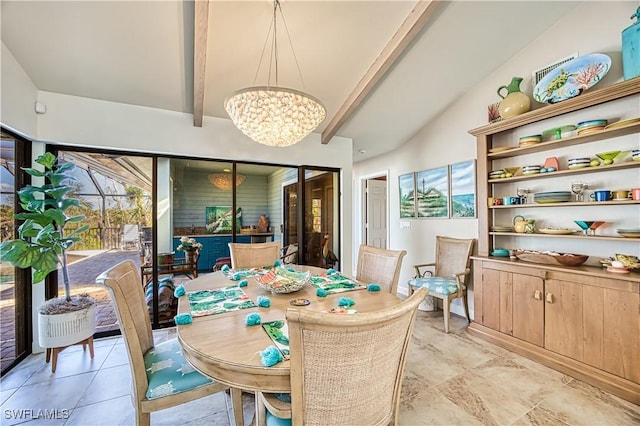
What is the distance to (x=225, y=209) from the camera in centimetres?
406

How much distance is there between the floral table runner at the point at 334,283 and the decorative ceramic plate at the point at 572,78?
255cm

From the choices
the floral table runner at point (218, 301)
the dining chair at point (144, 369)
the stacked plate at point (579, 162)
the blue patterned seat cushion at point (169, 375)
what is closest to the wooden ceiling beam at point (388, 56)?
the stacked plate at point (579, 162)

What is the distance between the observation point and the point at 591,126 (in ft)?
7.55

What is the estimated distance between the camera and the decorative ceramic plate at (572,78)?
2285 mm

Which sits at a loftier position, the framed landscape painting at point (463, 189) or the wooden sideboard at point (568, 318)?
the framed landscape painting at point (463, 189)

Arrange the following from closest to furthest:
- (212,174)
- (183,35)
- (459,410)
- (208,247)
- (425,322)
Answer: (459,410), (183,35), (425,322), (212,174), (208,247)

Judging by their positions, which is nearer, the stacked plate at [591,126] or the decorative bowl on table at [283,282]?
the decorative bowl on table at [283,282]

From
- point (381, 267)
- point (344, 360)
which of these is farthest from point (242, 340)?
point (381, 267)

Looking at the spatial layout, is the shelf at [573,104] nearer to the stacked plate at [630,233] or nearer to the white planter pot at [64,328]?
the stacked plate at [630,233]

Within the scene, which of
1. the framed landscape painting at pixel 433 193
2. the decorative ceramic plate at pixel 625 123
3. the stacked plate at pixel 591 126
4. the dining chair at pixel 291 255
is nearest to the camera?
the decorative ceramic plate at pixel 625 123

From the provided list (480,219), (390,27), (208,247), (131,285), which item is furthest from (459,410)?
(208,247)

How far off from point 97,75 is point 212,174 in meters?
1.69

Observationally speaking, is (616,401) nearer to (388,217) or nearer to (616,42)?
(616,42)

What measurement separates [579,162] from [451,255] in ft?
5.56
